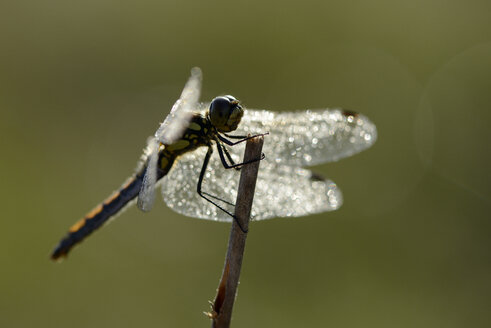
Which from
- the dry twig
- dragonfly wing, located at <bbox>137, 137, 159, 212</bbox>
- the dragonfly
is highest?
the dragonfly

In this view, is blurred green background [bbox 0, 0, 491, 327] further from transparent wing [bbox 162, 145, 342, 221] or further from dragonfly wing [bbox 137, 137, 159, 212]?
dragonfly wing [bbox 137, 137, 159, 212]

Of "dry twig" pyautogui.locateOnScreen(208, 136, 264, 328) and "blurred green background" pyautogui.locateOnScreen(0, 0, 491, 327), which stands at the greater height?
"blurred green background" pyautogui.locateOnScreen(0, 0, 491, 327)

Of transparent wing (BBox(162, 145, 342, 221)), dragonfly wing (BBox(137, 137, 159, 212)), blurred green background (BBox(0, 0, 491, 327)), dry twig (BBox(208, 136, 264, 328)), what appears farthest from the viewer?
blurred green background (BBox(0, 0, 491, 327))

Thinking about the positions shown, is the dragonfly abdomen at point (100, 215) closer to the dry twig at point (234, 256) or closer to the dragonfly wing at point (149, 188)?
the dragonfly wing at point (149, 188)

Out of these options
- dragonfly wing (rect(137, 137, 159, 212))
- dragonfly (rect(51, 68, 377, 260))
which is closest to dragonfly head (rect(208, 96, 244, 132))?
dragonfly (rect(51, 68, 377, 260))

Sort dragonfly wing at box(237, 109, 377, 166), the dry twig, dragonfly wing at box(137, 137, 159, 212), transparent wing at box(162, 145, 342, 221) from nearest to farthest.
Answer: the dry twig < dragonfly wing at box(137, 137, 159, 212) < transparent wing at box(162, 145, 342, 221) < dragonfly wing at box(237, 109, 377, 166)

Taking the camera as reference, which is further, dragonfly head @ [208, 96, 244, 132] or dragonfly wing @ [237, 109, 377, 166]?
dragonfly wing @ [237, 109, 377, 166]

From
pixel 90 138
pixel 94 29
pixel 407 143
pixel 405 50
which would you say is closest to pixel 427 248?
pixel 407 143

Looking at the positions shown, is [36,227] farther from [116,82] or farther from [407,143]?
[407,143]
